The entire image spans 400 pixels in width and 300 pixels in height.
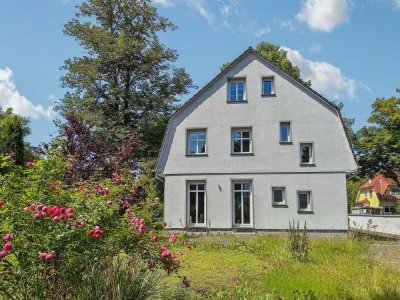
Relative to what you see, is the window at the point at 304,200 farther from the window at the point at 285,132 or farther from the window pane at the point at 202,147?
the window pane at the point at 202,147

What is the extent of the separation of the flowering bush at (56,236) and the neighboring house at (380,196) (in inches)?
2237

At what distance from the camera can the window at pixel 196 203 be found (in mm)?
21422

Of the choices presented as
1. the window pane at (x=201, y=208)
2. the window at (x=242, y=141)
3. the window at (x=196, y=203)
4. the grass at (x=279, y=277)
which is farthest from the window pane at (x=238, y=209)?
the grass at (x=279, y=277)

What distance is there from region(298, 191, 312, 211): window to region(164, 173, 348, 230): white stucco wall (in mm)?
250

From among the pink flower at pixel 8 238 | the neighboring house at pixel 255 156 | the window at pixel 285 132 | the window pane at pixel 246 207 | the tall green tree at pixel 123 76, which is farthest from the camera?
the tall green tree at pixel 123 76

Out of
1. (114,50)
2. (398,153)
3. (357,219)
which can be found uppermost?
(114,50)

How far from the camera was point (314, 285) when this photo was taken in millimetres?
7191

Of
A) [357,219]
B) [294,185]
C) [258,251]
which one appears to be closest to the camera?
[258,251]

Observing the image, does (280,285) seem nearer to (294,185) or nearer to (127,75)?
(294,185)

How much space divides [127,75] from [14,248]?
27.5 meters

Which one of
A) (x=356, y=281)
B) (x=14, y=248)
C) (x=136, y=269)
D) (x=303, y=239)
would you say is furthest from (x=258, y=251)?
(x=14, y=248)

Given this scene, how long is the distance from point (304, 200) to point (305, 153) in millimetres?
2536

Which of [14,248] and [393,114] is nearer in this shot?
[14,248]

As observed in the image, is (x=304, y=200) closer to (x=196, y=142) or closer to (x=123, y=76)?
(x=196, y=142)
